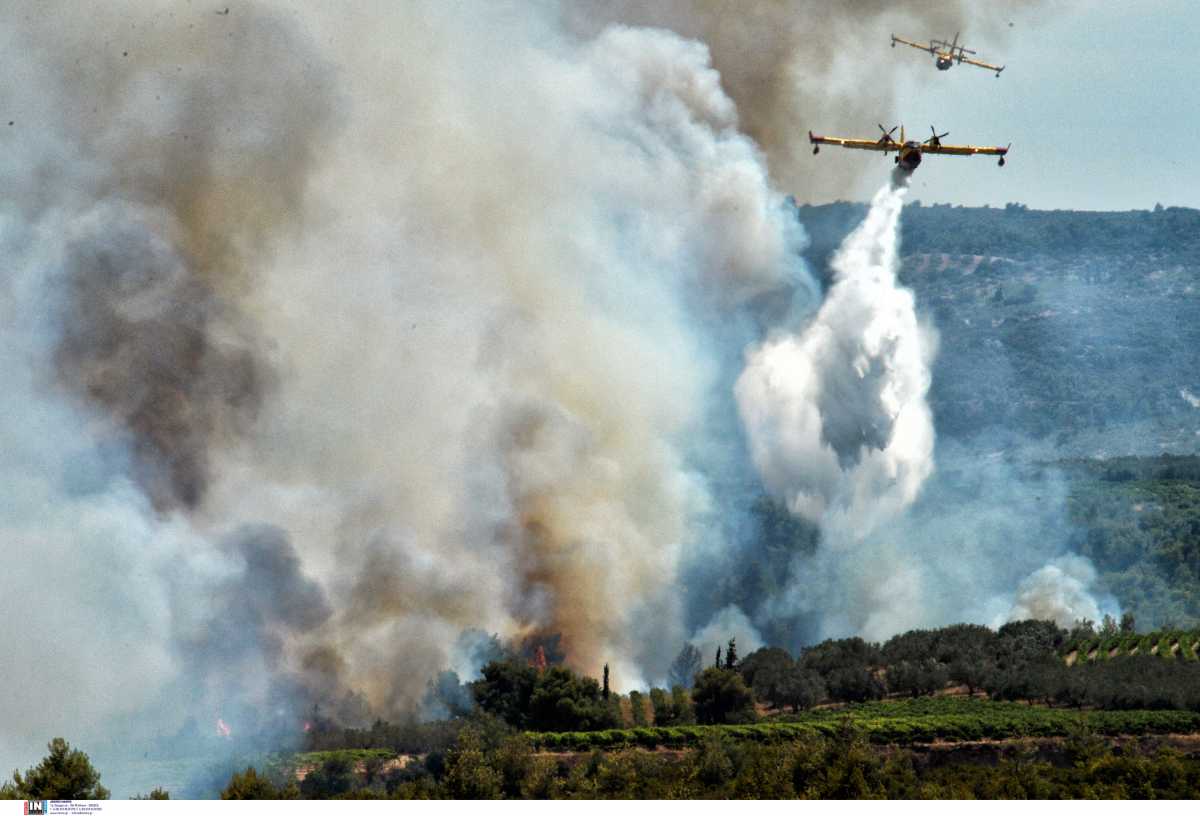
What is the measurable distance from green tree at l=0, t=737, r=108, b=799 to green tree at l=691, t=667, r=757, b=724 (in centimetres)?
2751

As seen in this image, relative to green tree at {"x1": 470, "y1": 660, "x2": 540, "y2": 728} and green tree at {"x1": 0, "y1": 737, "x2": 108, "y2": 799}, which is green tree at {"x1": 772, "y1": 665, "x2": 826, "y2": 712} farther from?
green tree at {"x1": 0, "y1": 737, "x2": 108, "y2": 799}

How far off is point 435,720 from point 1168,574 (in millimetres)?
70854

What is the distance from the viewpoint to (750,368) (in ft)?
357

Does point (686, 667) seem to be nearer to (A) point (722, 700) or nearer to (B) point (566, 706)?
(A) point (722, 700)

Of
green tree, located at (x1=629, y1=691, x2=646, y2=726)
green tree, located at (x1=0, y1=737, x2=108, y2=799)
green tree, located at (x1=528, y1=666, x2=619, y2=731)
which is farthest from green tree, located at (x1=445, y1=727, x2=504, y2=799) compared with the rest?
green tree, located at (x1=629, y1=691, x2=646, y2=726)

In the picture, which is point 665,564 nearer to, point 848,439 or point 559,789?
point 848,439

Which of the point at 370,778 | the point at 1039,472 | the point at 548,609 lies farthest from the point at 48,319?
the point at 1039,472

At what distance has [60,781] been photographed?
60.0 metres

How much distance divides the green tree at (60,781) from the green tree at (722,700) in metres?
27.5

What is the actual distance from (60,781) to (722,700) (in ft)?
99.1

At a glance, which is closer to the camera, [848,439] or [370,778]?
[370,778]

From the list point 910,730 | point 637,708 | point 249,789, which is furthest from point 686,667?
point 249,789
